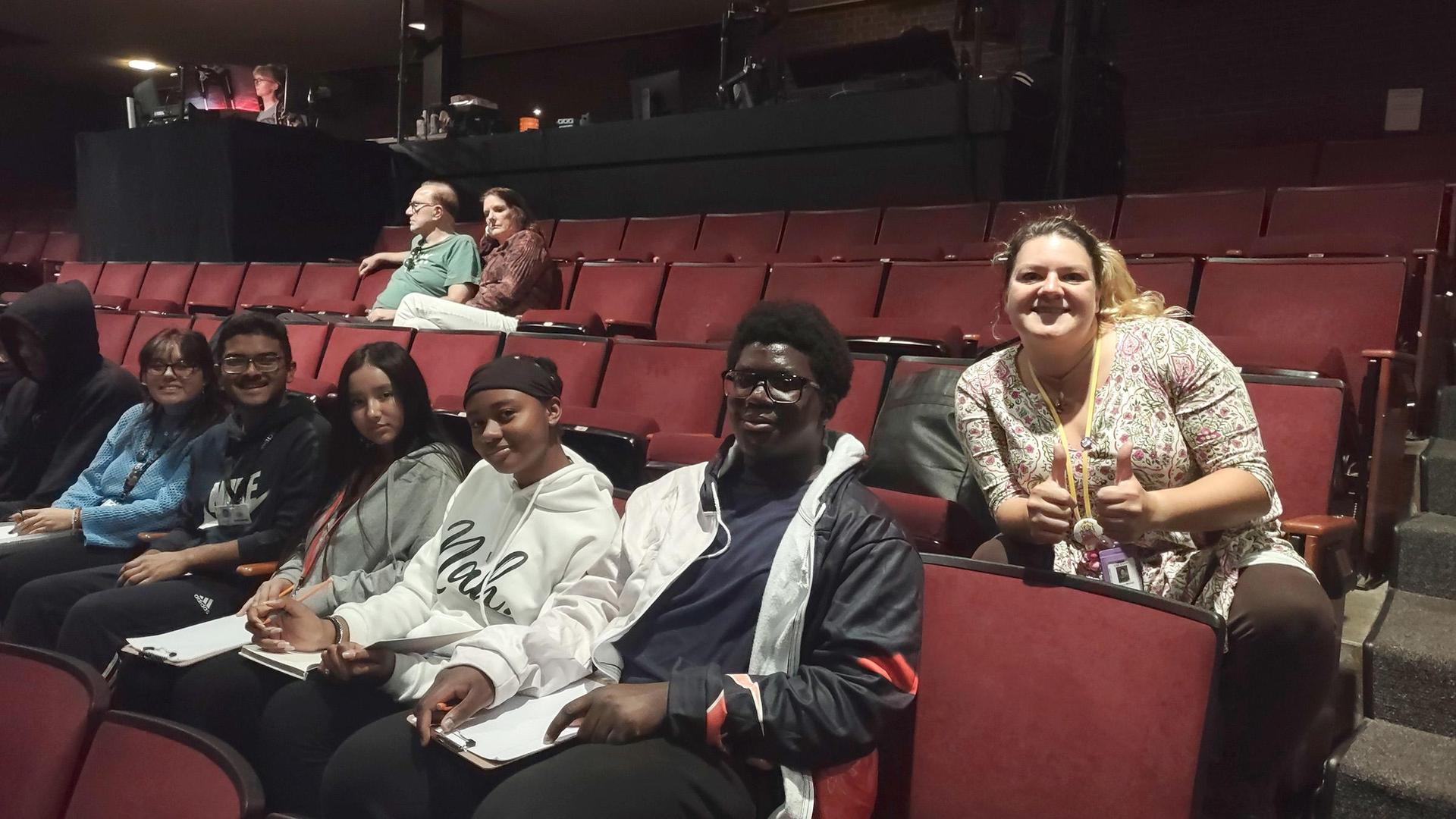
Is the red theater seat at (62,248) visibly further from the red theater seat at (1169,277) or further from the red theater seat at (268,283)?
the red theater seat at (1169,277)

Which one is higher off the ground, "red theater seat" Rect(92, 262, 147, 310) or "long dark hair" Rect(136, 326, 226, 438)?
"red theater seat" Rect(92, 262, 147, 310)

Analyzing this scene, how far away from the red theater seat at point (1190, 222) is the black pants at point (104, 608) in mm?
1676

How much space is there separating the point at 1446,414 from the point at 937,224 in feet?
4.34

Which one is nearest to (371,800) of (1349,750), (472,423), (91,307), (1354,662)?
(472,423)

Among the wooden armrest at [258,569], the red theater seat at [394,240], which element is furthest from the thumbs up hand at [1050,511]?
the red theater seat at [394,240]

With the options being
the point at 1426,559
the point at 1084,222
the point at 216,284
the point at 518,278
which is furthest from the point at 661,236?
the point at 1426,559

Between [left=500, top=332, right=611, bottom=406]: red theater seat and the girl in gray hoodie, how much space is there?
46 centimetres

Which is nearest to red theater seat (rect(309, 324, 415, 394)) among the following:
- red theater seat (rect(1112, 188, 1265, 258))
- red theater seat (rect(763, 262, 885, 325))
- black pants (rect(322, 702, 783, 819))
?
red theater seat (rect(763, 262, 885, 325))

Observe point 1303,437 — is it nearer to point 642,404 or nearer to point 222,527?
point 642,404

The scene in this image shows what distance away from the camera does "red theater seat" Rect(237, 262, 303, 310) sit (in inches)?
115

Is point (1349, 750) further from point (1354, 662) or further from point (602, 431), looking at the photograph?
point (602, 431)

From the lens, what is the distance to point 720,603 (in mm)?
683

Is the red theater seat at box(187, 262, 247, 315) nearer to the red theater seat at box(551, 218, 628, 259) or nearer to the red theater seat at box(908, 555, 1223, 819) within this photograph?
the red theater seat at box(551, 218, 628, 259)

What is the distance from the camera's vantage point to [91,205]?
381cm
